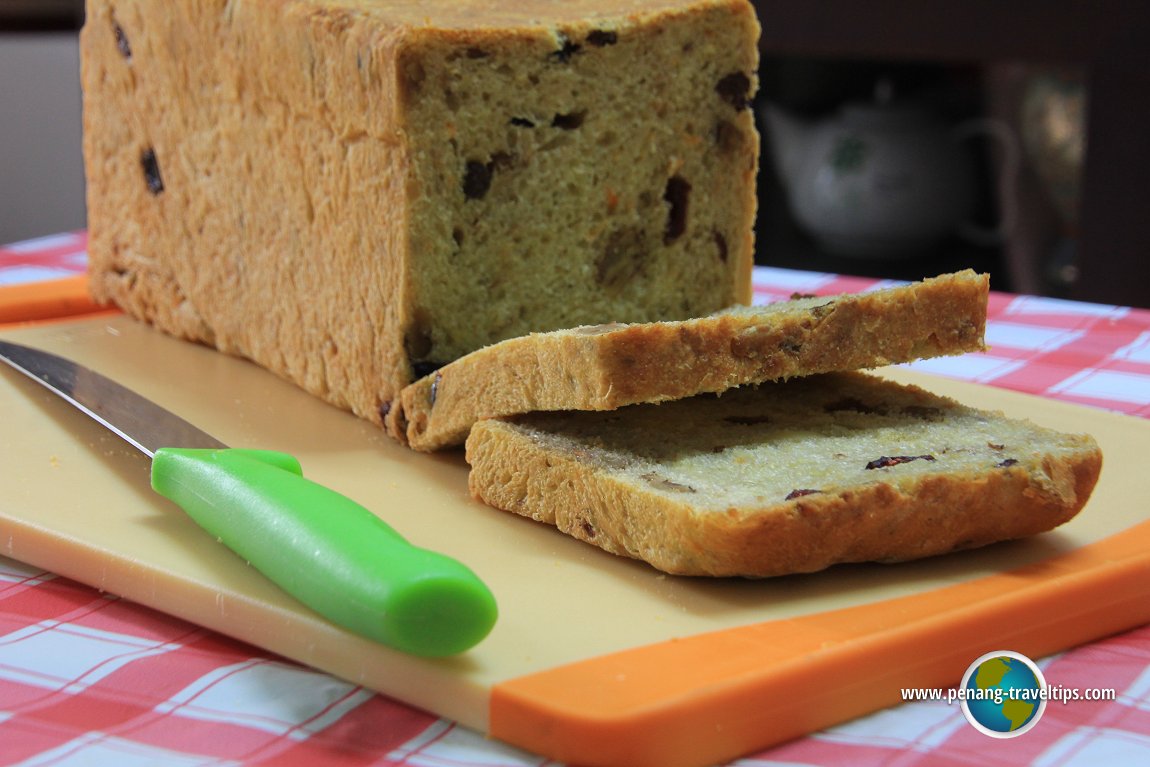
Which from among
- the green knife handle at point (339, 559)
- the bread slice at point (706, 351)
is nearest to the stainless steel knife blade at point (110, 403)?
the green knife handle at point (339, 559)

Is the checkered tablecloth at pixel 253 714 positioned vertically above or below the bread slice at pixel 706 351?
below

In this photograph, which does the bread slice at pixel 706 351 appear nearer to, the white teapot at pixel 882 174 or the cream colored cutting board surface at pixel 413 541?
the cream colored cutting board surface at pixel 413 541

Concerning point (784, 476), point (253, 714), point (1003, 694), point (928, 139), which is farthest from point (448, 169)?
point (928, 139)

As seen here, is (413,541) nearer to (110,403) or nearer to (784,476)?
(784,476)

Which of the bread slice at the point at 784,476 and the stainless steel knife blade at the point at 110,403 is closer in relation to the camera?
the bread slice at the point at 784,476

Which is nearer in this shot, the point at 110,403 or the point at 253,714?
the point at 253,714

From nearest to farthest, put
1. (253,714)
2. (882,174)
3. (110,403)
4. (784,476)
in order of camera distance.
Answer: (253,714) → (784,476) → (110,403) → (882,174)
